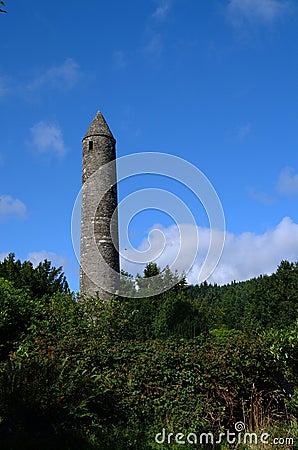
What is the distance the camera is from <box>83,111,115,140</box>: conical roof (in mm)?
18406

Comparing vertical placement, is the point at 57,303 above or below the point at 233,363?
above

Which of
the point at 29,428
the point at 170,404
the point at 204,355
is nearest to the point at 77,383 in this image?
the point at 29,428

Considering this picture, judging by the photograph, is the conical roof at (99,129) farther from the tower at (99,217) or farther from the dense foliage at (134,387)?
the dense foliage at (134,387)

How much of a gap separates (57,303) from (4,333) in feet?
6.08

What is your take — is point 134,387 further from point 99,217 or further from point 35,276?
point 35,276

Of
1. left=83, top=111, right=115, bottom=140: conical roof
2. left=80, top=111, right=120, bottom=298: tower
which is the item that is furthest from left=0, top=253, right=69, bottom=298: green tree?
left=83, top=111, right=115, bottom=140: conical roof

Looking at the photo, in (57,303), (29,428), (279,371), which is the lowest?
(29,428)

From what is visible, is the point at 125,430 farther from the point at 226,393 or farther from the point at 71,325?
the point at 71,325

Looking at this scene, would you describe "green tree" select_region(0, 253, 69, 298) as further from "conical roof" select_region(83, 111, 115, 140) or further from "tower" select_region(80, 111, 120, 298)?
"conical roof" select_region(83, 111, 115, 140)

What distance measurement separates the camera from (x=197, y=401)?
8.31 metres

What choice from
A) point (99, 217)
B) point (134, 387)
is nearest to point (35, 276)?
point (99, 217)

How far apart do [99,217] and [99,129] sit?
371cm

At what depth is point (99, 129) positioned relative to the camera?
18500 millimetres

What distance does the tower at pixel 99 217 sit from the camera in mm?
16781
